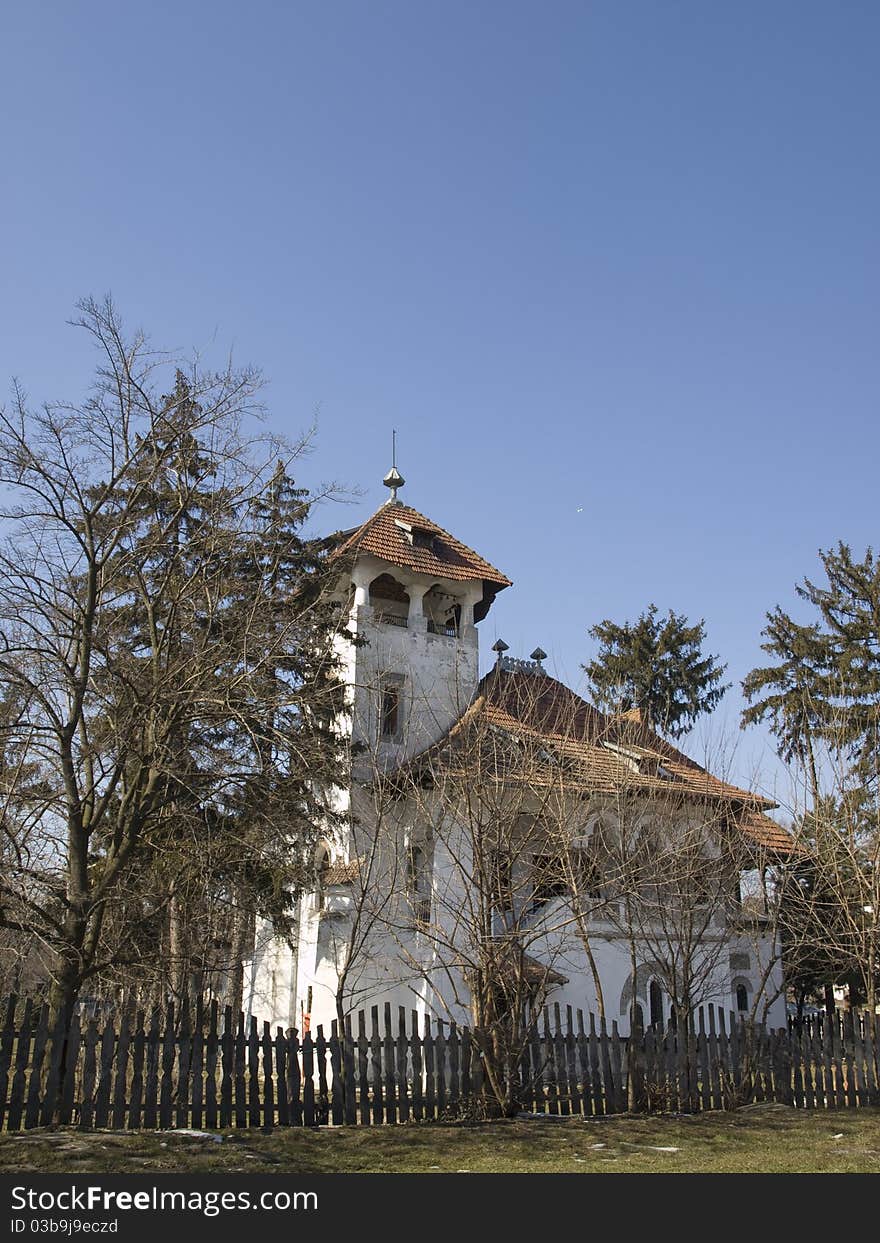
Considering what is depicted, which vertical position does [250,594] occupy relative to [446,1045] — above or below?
above

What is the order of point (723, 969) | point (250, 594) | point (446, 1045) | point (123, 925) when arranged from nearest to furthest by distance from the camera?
1. point (446, 1045)
2. point (250, 594)
3. point (123, 925)
4. point (723, 969)

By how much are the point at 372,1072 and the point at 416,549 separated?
701 inches

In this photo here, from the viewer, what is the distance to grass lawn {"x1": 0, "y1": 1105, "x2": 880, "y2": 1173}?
30.6ft

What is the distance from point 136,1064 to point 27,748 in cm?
395

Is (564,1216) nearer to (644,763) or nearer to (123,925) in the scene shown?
(123,925)

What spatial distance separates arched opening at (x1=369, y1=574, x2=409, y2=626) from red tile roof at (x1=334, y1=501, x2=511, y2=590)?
101 centimetres

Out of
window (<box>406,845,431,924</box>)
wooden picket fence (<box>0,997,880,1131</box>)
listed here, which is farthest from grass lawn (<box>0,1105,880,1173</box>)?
window (<box>406,845,431,924</box>)

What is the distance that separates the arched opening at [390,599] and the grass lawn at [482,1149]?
17752 mm

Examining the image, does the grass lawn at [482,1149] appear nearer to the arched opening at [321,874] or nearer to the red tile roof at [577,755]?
the red tile roof at [577,755]

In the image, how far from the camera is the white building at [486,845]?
587 inches

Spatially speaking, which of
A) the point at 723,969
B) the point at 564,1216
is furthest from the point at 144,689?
the point at 723,969

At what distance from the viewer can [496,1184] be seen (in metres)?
8.30

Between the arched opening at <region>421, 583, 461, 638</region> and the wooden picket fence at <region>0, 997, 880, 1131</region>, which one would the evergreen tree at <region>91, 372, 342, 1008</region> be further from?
the arched opening at <region>421, 583, 461, 638</region>

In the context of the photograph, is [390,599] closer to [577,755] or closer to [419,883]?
[419,883]
